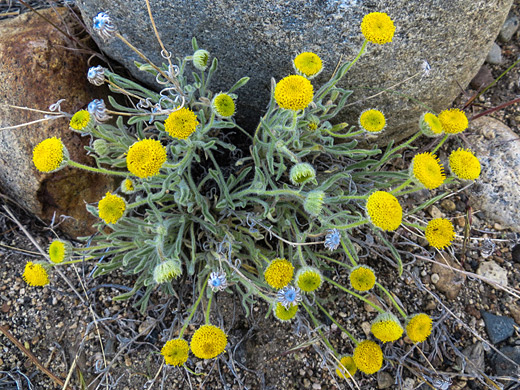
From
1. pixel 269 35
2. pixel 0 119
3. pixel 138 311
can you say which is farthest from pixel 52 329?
pixel 269 35

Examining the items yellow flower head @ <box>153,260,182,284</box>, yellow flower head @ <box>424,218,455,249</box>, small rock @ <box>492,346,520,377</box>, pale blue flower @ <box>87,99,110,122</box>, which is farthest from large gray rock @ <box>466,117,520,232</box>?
pale blue flower @ <box>87,99,110,122</box>

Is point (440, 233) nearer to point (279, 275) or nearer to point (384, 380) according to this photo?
point (279, 275)

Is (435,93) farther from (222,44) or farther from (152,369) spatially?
(152,369)

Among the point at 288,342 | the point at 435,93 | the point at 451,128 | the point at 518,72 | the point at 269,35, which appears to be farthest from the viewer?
the point at 518,72

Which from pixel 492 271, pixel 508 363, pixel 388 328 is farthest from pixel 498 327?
pixel 388 328

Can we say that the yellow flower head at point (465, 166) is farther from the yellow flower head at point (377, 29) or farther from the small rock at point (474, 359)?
the small rock at point (474, 359)

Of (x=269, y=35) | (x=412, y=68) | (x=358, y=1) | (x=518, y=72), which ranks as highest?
(x=358, y=1)
